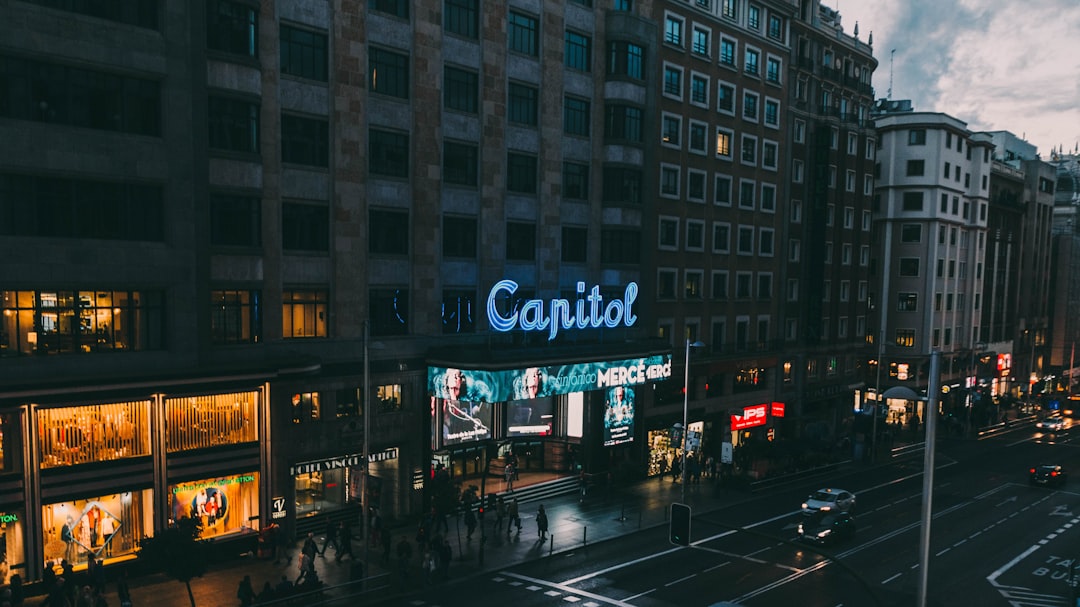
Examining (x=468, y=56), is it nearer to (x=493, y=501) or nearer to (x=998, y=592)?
(x=493, y=501)

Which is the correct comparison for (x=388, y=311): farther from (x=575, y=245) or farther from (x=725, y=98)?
(x=725, y=98)

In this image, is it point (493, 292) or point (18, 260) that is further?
point (493, 292)

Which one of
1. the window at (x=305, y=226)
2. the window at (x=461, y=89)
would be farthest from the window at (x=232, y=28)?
the window at (x=461, y=89)

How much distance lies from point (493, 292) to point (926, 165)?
67.0 meters

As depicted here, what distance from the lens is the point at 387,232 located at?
43.3 m

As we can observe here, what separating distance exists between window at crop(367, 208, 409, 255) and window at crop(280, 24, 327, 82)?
303 inches

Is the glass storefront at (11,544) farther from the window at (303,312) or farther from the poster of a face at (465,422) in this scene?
the poster of a face at (465,422)

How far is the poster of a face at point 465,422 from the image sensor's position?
153 ft

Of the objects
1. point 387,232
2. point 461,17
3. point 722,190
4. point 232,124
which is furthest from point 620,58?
point 232,124

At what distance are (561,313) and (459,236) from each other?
26.3 feet

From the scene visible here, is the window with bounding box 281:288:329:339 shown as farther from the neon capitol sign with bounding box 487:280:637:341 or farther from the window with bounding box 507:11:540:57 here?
the window with bounding box 507:11:540:57

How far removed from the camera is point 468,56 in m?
46.1

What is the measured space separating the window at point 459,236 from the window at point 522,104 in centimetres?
751

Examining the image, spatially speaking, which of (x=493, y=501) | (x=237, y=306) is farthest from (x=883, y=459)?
(x=237, y=306)
